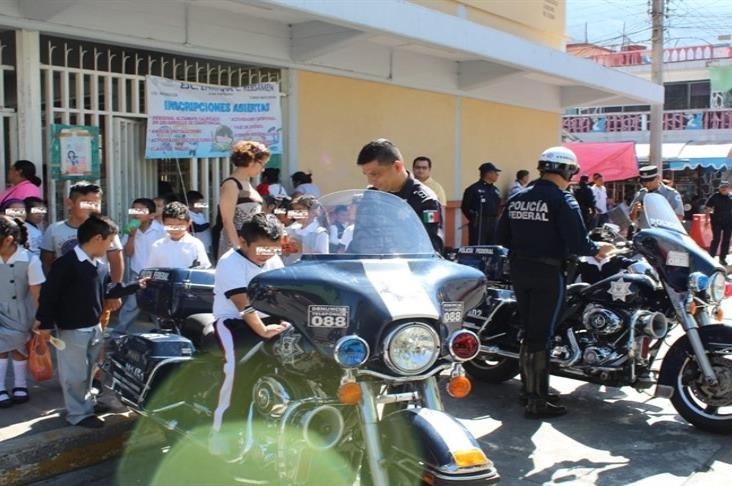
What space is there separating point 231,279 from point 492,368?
303 centimetres

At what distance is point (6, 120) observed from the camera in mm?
7234

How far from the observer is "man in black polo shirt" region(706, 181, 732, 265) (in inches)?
555

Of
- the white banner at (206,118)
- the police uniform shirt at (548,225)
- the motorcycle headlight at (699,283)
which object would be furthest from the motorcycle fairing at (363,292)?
the white banner at (206,118)

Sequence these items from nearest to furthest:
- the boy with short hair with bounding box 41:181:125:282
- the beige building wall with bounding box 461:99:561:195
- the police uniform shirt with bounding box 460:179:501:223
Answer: the boy with short hair with bounding box 41:181:125:282 < the police uniform shirt with bounding box 460:179:501:223 < the beige building wall with bounding box 461:99:561:195

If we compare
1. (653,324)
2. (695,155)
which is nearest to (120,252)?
(653,324)

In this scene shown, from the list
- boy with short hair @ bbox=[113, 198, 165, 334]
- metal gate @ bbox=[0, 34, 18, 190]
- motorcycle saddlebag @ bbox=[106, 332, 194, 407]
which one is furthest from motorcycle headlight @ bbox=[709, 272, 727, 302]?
metal gate @ bbox=[0, 34, 18, 190]

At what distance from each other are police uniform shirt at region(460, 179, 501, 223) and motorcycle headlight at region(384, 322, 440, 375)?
856cm

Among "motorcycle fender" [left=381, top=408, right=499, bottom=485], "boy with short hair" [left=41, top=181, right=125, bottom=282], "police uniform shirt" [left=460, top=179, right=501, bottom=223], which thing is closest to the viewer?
"motorcycle fender" [left=381, top=408, right=499, bottom=485]

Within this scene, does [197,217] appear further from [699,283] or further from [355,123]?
[699,283]

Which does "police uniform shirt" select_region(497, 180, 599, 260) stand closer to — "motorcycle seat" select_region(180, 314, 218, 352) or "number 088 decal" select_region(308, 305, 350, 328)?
"motorcycle seat" select_region(180, 314, 218, 352)

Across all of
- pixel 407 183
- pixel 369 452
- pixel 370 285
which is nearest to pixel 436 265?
pixel 370 285

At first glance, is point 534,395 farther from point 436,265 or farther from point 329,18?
point 329,18

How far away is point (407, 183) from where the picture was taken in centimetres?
478

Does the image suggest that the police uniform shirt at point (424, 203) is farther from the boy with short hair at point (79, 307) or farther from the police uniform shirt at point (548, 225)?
the boy with short hair at point (79, 307)
